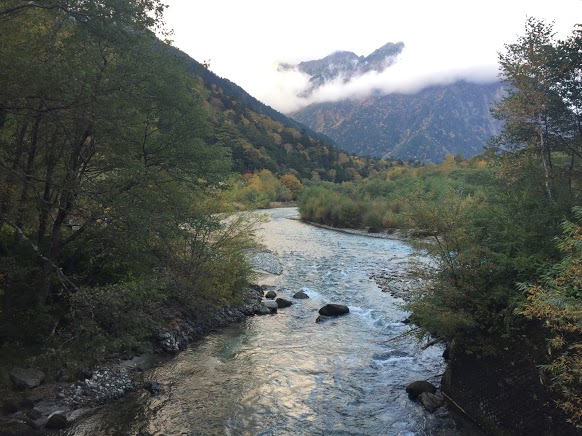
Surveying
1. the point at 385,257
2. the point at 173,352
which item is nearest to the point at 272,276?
the point at 385,257

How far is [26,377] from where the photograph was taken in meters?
9.92

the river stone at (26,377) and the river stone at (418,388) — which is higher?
the river stone at (418,388)

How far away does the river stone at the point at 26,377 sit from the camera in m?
9.72

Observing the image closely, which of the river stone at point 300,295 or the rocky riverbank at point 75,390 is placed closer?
the rocky riverbank at point 75,390

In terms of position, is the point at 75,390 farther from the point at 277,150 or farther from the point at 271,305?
the point at 277,150

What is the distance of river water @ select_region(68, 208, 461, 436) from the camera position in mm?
9562

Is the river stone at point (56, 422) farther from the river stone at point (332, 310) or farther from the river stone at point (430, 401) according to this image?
the river stone at point (332, 310)

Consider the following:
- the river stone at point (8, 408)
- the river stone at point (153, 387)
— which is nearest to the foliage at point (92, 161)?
the river stone at point (153, 387)

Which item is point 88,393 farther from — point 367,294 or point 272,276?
point 272,276

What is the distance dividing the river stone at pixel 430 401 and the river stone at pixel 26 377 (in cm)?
A: 958

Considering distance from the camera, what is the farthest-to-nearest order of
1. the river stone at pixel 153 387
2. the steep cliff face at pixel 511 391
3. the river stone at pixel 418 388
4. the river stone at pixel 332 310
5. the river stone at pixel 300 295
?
1. the river stone at pixel 300 295
2. the river stone at pixel 332 310
3. the river stone at pixel 418 388
4. the river stone at pixel 153 387
5. the steep cliff face at pixel 511 391

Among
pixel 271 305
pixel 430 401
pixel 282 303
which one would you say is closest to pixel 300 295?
pixel 282 303

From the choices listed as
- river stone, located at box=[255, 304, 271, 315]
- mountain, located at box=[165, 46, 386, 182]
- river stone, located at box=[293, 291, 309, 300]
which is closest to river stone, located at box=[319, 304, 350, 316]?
river stone, located at box=[255, 304, 271, 315]

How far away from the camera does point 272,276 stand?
89.7ft
